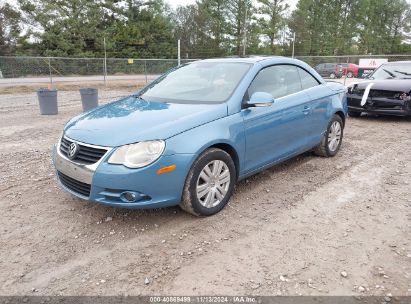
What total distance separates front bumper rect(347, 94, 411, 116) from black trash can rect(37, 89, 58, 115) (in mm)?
7754

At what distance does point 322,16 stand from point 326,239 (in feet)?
195

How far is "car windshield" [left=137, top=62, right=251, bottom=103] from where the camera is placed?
408 cm

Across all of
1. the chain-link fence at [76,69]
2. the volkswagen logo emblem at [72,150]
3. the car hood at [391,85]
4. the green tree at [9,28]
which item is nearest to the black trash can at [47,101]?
the volkswagen logo emblem at [72,150]

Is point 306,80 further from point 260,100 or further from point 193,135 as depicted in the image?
point 193,135

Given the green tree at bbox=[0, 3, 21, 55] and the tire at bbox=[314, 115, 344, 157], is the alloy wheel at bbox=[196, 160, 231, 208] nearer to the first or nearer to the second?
the tire at bbox=[314, 115, 344, 157]

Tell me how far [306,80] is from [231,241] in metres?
2.79

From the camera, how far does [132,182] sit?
3.17 m

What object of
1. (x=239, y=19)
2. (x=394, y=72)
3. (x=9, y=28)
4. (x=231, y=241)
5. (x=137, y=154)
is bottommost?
(x=231, y=241)

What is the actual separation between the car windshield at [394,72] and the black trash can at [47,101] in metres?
8.40

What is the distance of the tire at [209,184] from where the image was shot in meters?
3.46

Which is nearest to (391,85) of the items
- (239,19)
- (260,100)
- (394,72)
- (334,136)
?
(394,72)

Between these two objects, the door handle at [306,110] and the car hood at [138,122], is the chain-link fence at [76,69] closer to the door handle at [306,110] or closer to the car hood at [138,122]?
the car hood at [138,122]

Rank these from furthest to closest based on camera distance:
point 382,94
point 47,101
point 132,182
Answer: point 47,101
point 382,94
point 132,182

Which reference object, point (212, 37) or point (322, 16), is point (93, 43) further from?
point (322, 16)
